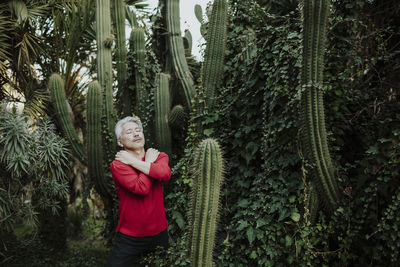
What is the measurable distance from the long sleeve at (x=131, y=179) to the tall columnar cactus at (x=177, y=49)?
6.40 feet

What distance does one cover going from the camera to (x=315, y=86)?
2398 mm

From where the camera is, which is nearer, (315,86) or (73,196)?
(315,86)

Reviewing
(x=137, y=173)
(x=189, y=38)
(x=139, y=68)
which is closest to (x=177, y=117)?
(x=139, y=68)

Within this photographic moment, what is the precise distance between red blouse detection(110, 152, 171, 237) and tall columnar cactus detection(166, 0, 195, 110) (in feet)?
5.72

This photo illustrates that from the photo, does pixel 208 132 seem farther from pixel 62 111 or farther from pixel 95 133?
pixel 62 111

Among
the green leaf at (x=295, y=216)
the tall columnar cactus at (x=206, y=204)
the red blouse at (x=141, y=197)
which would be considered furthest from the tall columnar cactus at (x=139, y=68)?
the green leaf at (x=295, y=216)

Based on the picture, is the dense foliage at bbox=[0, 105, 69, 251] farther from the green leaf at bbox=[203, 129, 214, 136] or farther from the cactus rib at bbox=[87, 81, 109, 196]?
the green leaf at bbox=[203, 129, 214, 136]

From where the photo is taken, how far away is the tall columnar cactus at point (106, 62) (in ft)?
14.3

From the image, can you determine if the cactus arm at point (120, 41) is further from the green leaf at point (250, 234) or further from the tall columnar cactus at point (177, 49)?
the green leaf at point (250, 234)

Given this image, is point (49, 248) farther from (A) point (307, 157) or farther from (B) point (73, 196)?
(A) point (307, 157)

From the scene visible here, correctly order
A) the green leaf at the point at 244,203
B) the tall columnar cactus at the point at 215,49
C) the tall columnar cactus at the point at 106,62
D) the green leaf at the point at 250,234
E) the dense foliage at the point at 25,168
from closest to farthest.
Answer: the green leaf at the point at 250,234 < the green leaf at the point at 244,203 < the tall columnar cactus at the point at 215,49 < the dense foliage at the point at 25,168 < the tall columnar cactus at the point at 106,62

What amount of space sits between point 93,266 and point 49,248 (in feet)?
4.27

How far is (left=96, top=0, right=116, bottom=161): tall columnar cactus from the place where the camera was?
4.37 meters

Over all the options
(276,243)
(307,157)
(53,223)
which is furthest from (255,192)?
(53,223)
